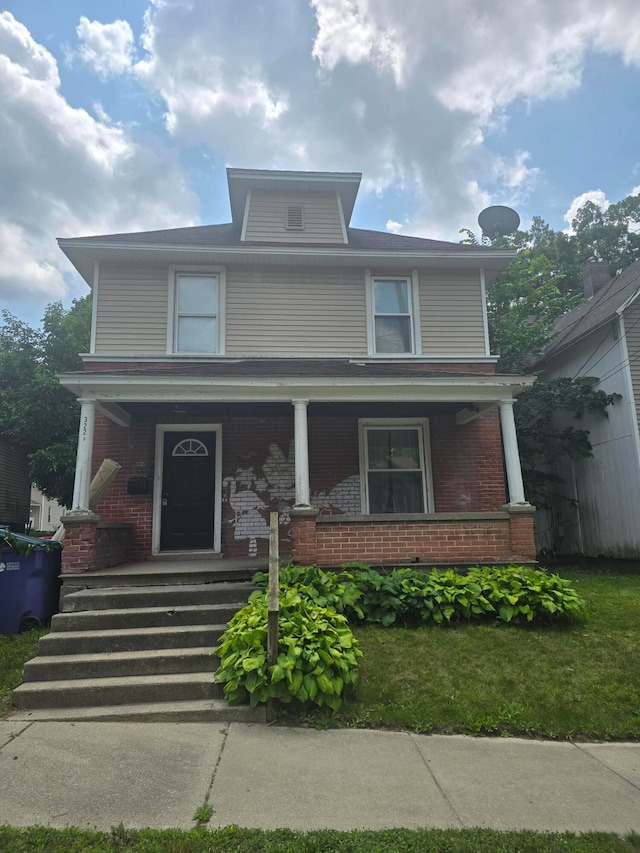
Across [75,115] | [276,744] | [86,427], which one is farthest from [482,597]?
[75,115]

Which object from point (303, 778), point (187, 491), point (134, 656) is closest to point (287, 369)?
point (187, 491)

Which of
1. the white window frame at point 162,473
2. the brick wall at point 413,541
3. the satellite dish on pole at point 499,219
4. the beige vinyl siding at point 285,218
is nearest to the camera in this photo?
the brick wall at point 413,541

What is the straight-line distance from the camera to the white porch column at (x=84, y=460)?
257 inches

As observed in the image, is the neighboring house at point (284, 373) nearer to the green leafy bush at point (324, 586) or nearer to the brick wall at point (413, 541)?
the brick wall at point (413, 541)

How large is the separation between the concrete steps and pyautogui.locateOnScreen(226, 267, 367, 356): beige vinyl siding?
4.59 metres

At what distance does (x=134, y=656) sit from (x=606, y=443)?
10.7m

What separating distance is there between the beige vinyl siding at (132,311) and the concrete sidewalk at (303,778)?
242 inches

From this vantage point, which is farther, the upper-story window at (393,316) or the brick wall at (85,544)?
the upper-story window at (393,316)

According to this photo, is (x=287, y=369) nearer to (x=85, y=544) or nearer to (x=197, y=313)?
(x=197, y=313)

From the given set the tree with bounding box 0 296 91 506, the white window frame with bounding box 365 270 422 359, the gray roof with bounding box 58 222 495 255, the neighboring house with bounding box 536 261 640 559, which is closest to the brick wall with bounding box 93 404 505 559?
the white window frame with bounding box 365 270 422 359

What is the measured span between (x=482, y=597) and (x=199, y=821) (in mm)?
3887

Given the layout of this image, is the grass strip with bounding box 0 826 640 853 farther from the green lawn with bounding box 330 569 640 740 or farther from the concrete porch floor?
the concrete porch floor

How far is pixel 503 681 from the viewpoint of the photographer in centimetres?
438

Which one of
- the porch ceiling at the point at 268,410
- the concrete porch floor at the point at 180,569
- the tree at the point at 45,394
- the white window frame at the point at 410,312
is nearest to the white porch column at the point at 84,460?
the porch ceiling at the point at 268,410
